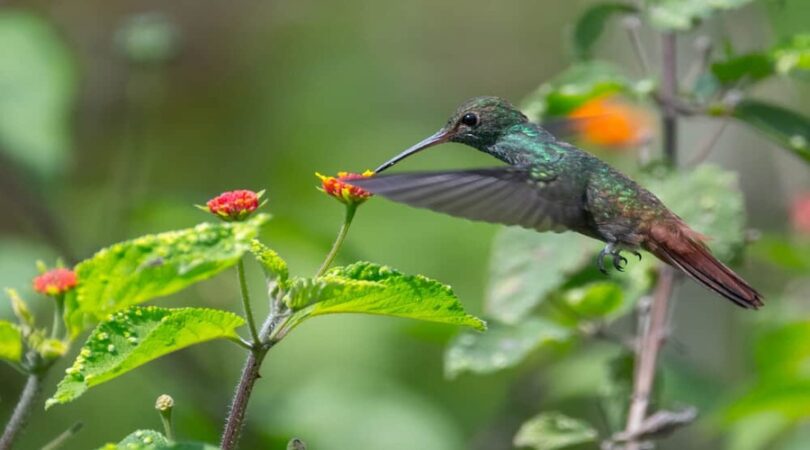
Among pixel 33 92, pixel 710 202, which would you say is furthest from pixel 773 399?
pixel 33 92

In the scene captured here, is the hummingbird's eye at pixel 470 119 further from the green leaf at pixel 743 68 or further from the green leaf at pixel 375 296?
the green leaf at pixel 375 296

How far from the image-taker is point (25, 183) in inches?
131

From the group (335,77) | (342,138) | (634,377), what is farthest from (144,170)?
(634,377)

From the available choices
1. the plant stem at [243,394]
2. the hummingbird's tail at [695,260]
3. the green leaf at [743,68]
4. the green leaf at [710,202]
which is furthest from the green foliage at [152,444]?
the green leaf at [743,68]

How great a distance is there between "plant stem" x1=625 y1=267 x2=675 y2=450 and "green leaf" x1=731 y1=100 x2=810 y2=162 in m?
0.36

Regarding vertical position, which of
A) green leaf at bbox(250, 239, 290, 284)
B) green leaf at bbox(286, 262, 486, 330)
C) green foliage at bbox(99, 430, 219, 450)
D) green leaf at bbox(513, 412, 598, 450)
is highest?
green leaf at bbox(513, 412, 598, 450)

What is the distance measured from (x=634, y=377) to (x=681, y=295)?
2239mm

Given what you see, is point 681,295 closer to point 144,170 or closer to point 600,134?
point 600,134

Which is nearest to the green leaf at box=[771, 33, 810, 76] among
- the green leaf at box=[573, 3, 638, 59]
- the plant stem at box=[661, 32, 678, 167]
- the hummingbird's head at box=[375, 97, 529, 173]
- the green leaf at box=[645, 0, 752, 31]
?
the green leaf at box=[645, 0, 752, 31]

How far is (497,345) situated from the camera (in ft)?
8.18

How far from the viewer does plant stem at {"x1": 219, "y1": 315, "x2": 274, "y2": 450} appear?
53.8 inches

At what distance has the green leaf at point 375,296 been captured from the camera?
1364 millimetres

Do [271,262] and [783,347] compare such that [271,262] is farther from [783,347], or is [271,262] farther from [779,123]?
[783,347]

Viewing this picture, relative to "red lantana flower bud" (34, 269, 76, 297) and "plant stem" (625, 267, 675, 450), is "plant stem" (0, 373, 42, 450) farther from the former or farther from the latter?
"plant stem" (625, 267, 675, 450)
